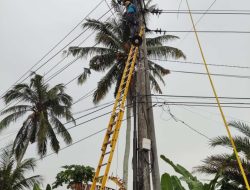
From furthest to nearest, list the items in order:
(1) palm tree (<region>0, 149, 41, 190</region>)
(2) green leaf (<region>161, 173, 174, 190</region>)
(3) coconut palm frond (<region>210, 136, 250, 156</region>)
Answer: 1. (1) palm tree (<region>0, 149, 41, 190</region>)
2. (3) coconut palm frond (<region>210, 136, 250, 156</region>)
3. (2) green leaf (<region>161, 173, 174, 190</region>)

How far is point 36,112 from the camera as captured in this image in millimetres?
22594

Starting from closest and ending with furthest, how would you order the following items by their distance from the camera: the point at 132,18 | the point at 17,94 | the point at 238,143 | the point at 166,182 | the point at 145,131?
the point at 145,131
the point at 166,182
the point at 132,18
the point at 238,143
the point at 17,94

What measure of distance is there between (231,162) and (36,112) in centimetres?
1424

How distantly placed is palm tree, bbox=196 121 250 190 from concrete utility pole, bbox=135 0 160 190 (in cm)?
512

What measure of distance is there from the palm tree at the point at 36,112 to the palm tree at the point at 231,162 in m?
12.1

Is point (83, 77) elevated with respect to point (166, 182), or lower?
elevated

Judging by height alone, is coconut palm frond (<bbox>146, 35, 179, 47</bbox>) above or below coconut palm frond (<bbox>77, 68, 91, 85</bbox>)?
above

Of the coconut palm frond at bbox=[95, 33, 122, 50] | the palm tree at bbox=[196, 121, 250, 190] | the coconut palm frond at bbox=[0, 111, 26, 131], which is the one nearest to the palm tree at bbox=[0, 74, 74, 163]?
the coconut palm frond at bbox=[0, 111, 26, 131]

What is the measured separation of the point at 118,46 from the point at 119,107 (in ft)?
40.7

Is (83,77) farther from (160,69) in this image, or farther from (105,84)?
(160,69)

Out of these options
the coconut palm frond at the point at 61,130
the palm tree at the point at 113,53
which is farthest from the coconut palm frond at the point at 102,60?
the coconut palm frond at the point at 61,130

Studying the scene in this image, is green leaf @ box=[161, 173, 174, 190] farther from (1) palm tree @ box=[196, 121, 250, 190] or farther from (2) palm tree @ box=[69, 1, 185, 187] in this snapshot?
(2) palm tree @ box=[69, 1, 185, 187]

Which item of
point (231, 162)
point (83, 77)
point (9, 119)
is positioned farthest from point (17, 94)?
point (231, 162)

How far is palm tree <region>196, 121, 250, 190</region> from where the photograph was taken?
1143cm
